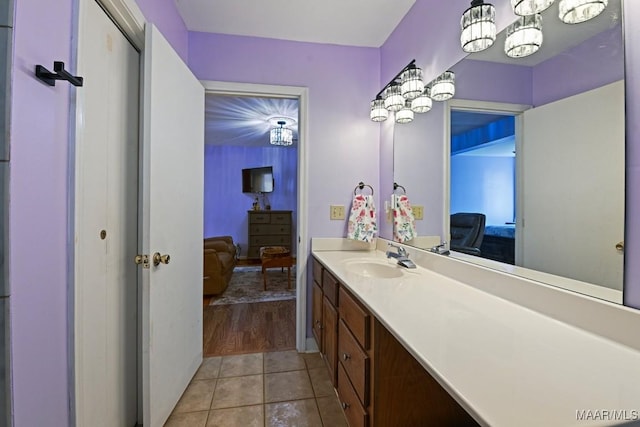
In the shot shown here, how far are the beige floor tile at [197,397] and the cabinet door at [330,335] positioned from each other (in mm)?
736

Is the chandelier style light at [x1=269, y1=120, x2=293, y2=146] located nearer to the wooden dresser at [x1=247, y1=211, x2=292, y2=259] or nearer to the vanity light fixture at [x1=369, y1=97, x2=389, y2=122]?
the wooden dresser at [x1=247, y1=211, x2=292, y2=259]

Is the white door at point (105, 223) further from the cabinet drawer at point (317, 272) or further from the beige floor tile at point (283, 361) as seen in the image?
the cabinet drawer at point (317, 272)

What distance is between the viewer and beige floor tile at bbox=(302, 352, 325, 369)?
196cm

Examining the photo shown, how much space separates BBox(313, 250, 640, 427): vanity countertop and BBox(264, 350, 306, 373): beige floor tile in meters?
1.18

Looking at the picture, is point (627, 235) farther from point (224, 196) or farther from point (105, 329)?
point (224, 196)

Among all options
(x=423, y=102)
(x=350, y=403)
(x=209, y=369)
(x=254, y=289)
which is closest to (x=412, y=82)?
(x=423, y=102)

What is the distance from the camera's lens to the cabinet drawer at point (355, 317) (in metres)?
1.03

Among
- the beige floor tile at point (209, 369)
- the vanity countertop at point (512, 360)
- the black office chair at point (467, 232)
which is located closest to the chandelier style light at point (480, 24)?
the black office chair at point (467, 232)

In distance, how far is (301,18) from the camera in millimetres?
1862

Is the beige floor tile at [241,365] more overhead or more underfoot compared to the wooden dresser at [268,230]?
more underfoot

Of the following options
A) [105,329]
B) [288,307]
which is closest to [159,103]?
[105,329]

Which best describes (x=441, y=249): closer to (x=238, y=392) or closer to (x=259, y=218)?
(x=238, y=392)

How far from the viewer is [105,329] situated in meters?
1.14

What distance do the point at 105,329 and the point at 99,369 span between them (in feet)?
0.49
